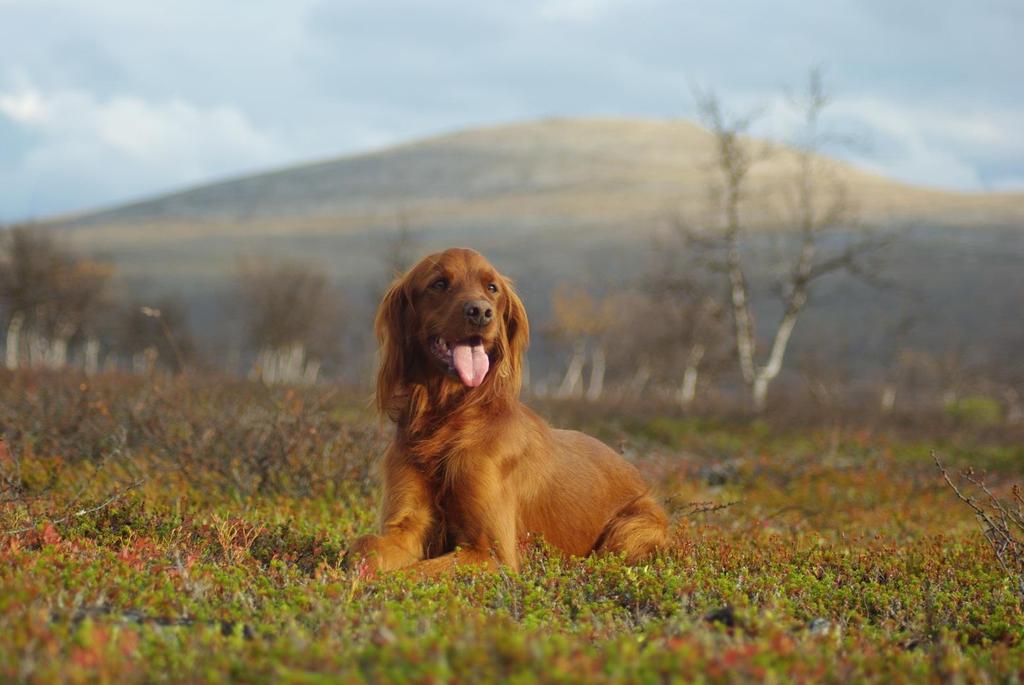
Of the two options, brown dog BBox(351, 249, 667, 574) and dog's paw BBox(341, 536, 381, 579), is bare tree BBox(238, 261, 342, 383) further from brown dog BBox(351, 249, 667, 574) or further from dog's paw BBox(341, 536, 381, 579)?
dog's paw BBox(341, 536, 381, 579)

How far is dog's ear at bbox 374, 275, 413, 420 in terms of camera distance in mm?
5172

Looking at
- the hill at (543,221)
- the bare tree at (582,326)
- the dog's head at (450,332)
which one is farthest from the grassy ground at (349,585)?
the bare tree at (582,326)

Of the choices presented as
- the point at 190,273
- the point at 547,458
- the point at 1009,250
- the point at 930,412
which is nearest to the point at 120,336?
the point at 190,273

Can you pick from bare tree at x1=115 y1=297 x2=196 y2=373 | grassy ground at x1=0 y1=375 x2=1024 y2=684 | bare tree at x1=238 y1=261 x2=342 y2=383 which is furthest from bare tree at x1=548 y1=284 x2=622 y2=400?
grassy ground at x1=0 y1=375 x2=1024 y2=684

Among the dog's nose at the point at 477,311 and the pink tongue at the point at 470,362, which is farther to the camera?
the pink tongue at the point at 470,362

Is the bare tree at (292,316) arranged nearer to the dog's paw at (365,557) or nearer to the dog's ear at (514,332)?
the dog's ear at (514,332)

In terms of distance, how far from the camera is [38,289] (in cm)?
3703

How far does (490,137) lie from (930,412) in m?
127

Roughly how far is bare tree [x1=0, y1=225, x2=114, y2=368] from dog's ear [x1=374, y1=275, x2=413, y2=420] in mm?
31569

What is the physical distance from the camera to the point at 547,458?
5.39 metres

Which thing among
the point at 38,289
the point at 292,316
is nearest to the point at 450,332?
the point at 38,289

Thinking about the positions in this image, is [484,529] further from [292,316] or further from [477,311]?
[292,316]

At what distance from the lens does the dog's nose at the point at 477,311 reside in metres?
4.76

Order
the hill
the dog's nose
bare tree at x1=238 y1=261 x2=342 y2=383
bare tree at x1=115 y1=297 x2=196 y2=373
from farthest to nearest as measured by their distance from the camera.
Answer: the hill, bare tree at x1=238 y1=261 x2=342 y2=383, bare tree at x1=115 y1=297 x2=196 y2=373, the dog's nose
